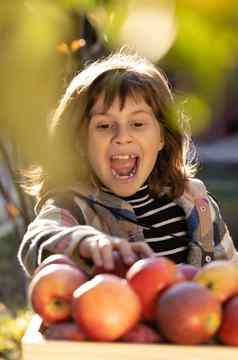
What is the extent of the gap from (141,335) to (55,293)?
172mm

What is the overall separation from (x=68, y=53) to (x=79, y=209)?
950mm

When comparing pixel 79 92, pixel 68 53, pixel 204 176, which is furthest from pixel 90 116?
pixel 204 176

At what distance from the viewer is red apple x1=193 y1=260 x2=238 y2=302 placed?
135 cm

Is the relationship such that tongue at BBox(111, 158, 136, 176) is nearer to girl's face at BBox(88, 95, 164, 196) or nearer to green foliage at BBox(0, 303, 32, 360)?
girl's face at BBox(88, 95, 164, 196)

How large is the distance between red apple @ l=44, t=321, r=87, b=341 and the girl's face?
0.91 m

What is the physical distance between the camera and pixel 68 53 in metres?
2.88

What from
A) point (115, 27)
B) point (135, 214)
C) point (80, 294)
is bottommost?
point (135, 214)

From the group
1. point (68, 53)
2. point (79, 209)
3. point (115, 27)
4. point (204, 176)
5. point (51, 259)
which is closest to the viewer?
point (115, 27)

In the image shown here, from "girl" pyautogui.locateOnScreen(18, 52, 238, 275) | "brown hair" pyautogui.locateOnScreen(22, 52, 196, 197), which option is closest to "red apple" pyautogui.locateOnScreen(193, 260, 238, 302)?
"girl" pyautogui.locateOnScreen(18, 52, 238, 275)

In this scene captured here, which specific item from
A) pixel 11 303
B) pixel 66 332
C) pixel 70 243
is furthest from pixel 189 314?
pixel 11 303

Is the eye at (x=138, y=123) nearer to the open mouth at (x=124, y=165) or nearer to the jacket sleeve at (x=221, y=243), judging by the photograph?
the open mouth at (x=124, y=165)

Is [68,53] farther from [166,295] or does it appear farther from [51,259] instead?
[166,295]

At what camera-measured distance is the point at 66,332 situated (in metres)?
1.31

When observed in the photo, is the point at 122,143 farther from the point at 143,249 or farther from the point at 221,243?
the point at 143,249
